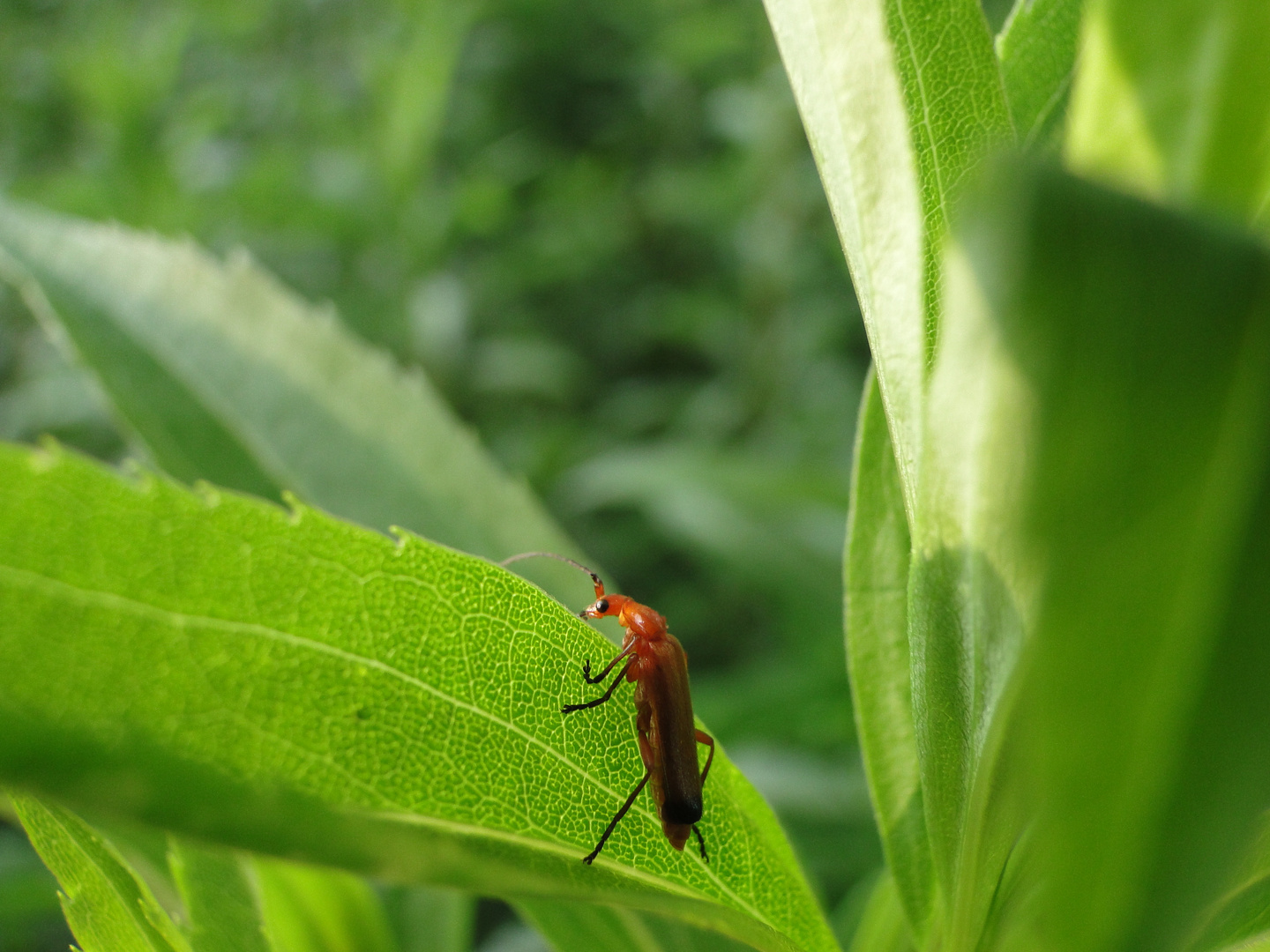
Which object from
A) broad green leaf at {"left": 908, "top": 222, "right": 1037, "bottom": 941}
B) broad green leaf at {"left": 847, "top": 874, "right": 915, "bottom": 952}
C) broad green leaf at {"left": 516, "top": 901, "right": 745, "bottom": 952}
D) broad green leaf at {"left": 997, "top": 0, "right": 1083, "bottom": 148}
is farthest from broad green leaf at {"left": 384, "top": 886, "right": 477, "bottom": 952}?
broad green leaf at {"left": 997, "top": 0, "right": 1083, "bottom": 148}

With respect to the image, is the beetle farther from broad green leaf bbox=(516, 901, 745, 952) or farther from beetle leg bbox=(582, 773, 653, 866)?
broad green leaf bbox=(516, 901, 745, 952)

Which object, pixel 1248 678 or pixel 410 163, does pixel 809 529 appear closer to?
pixel 410 163

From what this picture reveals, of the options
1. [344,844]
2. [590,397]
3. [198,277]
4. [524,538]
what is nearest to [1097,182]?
[344,844]

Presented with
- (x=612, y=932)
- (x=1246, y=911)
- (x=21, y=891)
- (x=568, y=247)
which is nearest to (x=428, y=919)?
(x=612, y=932)

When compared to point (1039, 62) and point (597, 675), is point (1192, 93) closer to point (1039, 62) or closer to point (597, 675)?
point (1039, 62)

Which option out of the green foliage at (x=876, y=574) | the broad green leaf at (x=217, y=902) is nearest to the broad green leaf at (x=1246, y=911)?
the green foliage at (x=876, y=574)

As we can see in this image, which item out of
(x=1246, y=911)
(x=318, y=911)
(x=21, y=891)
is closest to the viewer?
(x=1246, y=911)
